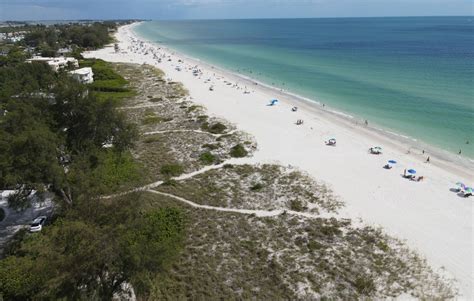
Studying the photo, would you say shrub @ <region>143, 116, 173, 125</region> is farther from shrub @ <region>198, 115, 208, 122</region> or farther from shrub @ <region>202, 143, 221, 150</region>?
shrub @ <region>202, 143, 221, 150</region>

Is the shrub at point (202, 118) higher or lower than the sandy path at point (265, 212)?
higher

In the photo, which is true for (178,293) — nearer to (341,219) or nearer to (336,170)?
(341,219)

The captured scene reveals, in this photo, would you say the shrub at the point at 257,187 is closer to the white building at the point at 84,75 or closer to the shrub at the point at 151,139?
the shrub at the point at 151,139

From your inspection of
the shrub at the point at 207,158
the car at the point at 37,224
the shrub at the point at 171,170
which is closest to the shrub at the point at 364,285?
the shrub at the point at 171,170

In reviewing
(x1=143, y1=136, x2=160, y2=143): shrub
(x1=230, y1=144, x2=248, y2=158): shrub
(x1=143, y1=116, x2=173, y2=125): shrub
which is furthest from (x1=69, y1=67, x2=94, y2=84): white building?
(x1=230, y1=144, x2=248, y2=158): shrub

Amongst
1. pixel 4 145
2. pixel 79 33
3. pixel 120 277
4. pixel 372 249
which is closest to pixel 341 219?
pixel 372 249

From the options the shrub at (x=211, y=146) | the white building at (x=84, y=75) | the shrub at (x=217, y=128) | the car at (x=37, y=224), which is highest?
the white building at (x=84, y=75)
